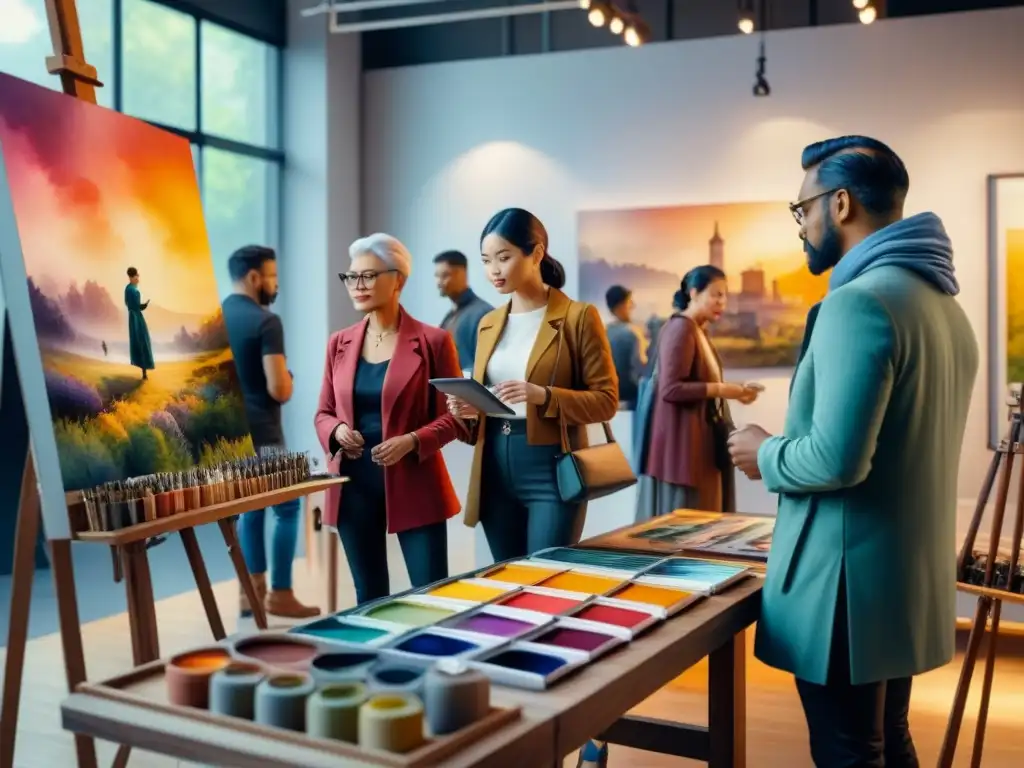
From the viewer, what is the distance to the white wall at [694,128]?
602 centimetres

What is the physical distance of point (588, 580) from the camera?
2.08m

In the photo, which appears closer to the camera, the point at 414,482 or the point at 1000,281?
the point at 414,482

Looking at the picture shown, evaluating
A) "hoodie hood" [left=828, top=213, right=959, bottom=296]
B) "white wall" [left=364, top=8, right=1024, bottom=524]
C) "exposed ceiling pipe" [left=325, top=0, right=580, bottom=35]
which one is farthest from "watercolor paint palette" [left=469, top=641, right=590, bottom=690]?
"exposed ceiling pipe" [left=325, top=0, right=580, bottom=35]

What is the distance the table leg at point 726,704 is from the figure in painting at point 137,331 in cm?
154

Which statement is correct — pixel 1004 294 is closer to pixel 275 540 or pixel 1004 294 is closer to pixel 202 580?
pixel 275 540

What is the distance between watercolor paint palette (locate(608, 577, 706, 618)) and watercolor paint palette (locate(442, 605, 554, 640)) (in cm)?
21

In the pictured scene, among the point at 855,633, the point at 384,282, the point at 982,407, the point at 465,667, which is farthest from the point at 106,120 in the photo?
the point at 982,407

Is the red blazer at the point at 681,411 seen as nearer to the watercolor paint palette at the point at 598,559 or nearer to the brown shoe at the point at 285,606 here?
the brown shoe at the point at 285,606

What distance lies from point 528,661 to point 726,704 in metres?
0.90

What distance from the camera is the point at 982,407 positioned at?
5.96m

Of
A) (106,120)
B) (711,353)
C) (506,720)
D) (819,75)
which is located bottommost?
(506,720)

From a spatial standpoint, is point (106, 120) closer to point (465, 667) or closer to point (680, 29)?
point (465, 667)

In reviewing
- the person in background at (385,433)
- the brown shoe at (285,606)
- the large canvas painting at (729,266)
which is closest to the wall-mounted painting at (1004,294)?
the large canvas painting at (729,266)

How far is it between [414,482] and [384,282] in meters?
0.60
